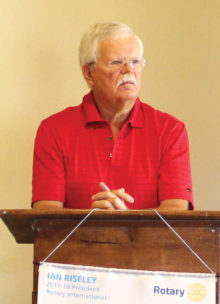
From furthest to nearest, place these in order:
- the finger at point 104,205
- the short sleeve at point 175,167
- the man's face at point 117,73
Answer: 1. the man's face at point 117,73
2. the short sleeve at point 175,167
3. the finger at point 104,205

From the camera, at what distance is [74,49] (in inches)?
90.4

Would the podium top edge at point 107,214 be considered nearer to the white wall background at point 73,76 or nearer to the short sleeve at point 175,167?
the short sleeve at point 175,167

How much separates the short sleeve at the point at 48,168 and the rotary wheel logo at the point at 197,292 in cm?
78

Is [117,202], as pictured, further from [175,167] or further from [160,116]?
[160,116]

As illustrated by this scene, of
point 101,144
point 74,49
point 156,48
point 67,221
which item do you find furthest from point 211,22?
point 67,221

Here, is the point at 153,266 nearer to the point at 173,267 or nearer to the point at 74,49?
the point at 173,267

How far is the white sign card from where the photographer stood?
107 centimetres

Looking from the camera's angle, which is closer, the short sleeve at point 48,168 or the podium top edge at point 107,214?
the podium top edge at point 107,214

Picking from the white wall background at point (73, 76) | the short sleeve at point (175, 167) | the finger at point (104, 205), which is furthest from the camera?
the white wall background at point (73, 76)

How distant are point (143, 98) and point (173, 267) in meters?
1.33

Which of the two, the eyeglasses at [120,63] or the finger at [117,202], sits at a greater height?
the eyeglasses at [120,63]

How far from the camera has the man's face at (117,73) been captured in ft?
6.05

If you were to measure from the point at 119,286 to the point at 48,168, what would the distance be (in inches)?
30.6

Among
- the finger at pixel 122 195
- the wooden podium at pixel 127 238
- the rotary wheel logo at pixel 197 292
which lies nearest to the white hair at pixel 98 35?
the finger at pixel 122 195
